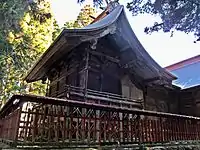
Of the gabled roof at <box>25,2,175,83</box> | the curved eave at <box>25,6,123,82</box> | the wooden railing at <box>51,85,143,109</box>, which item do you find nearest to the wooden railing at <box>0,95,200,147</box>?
the wooden railing at <box>51,85,143,109</box>

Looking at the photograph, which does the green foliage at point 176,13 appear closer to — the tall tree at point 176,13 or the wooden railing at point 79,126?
the tall tree at point 176,13

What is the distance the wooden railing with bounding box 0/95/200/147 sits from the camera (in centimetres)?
373

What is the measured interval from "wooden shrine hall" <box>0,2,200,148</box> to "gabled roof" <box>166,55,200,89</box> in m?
1.04

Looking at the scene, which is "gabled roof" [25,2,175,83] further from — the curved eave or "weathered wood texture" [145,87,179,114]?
"weathered wood texture" [145,87,179,114]

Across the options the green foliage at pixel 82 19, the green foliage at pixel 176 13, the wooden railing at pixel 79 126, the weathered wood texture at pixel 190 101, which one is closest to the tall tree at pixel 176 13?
the green foliage at pixel 176 13

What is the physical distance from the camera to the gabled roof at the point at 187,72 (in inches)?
531

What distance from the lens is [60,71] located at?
11.2 metres

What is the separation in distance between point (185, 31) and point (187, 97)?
650 centimetres

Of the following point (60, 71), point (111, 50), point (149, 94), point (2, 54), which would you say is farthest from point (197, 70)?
point (2, 54)

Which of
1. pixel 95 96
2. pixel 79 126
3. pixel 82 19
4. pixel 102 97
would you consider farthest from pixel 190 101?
pixel 82 19

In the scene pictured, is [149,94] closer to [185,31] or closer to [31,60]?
[185,31]

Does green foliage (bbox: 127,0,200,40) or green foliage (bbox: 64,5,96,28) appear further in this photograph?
green foliage (bbox: 64,5,96,28)

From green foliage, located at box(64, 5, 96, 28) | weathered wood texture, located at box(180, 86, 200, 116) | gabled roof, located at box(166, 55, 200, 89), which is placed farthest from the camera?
green foliage, located at box(64, 5, 96, 28)

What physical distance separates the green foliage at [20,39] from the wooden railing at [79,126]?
852 cm
